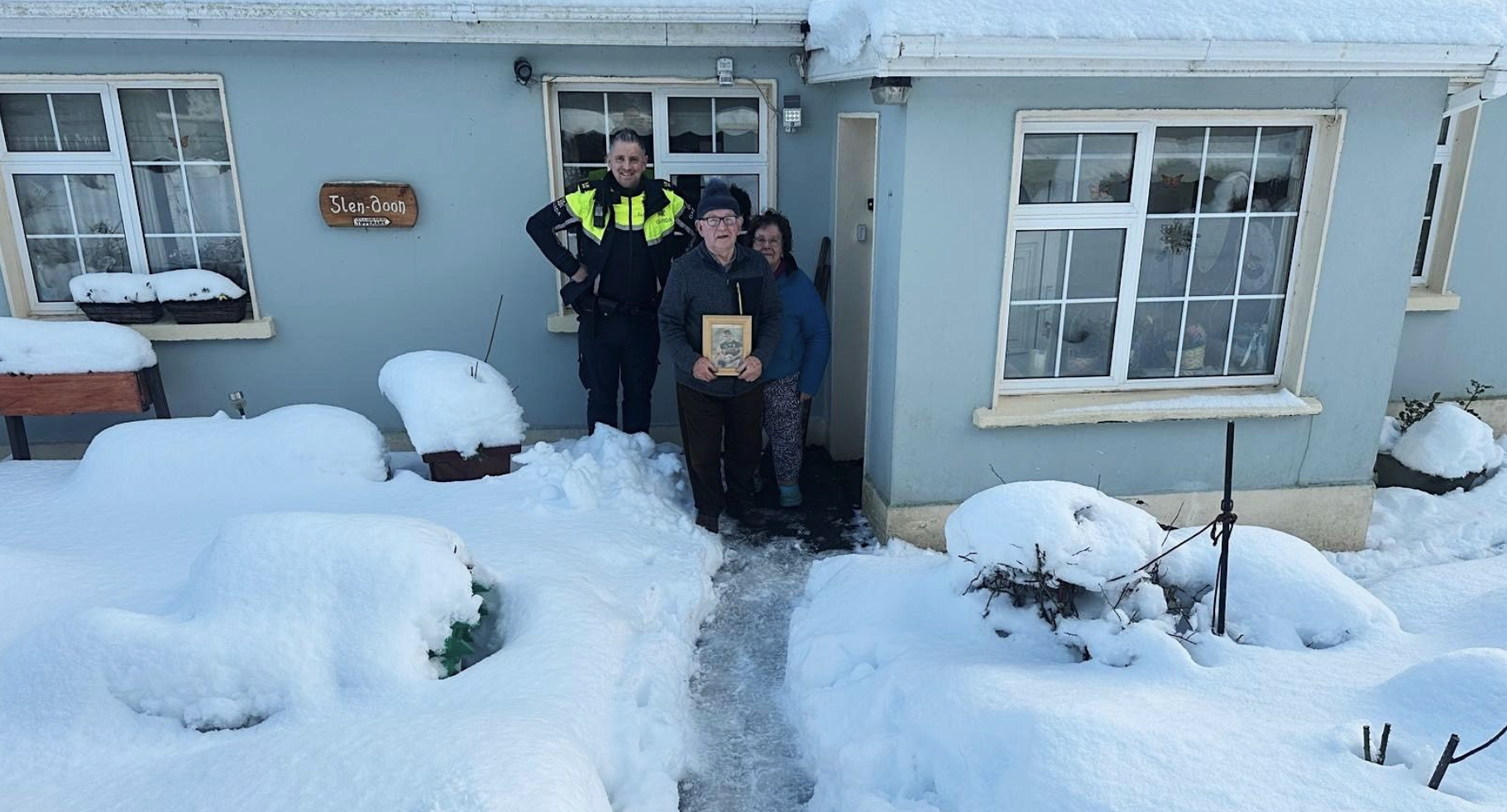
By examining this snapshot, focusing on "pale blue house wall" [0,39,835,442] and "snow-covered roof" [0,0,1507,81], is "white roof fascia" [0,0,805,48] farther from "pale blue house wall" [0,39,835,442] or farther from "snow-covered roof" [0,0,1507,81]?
"pale blue house wall" [0,39,835,442]

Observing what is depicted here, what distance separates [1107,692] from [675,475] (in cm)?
306

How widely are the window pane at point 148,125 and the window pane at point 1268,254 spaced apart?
632 cm

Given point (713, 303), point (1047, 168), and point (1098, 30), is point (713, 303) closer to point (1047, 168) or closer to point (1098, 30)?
point (1047, 168)

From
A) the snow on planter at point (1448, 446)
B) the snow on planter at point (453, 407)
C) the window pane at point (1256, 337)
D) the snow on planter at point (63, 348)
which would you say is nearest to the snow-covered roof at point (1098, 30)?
the window pane at point (1256, 337)

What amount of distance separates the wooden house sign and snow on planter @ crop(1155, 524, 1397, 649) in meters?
4.62

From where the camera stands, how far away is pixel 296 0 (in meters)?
4.85

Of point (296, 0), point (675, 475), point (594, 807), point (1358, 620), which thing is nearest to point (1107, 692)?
point (1358, 620)

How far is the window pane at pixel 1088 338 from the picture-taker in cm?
488

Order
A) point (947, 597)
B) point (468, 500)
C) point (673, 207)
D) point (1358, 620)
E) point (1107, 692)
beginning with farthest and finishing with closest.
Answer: point (673, 207)
point (468, 500)
point (947, 597)
point (1358, 620)
point (1107, 692)

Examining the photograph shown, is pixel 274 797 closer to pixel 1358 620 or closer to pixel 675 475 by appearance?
pixel 675 475

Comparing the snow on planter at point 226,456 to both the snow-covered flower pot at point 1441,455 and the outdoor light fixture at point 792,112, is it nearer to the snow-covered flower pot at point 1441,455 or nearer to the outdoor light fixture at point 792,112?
the outdoor light fixture at point 792,112

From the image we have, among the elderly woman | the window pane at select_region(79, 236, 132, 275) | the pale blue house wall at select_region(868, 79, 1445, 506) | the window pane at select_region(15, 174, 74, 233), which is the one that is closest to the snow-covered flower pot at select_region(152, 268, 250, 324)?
the window pane at select_region(79, 236, 132, 275)

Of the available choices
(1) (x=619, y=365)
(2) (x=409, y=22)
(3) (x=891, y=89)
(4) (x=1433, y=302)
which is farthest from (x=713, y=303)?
(4) (x=1433, y=302)

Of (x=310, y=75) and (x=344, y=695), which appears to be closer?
(x=344, y=695)
